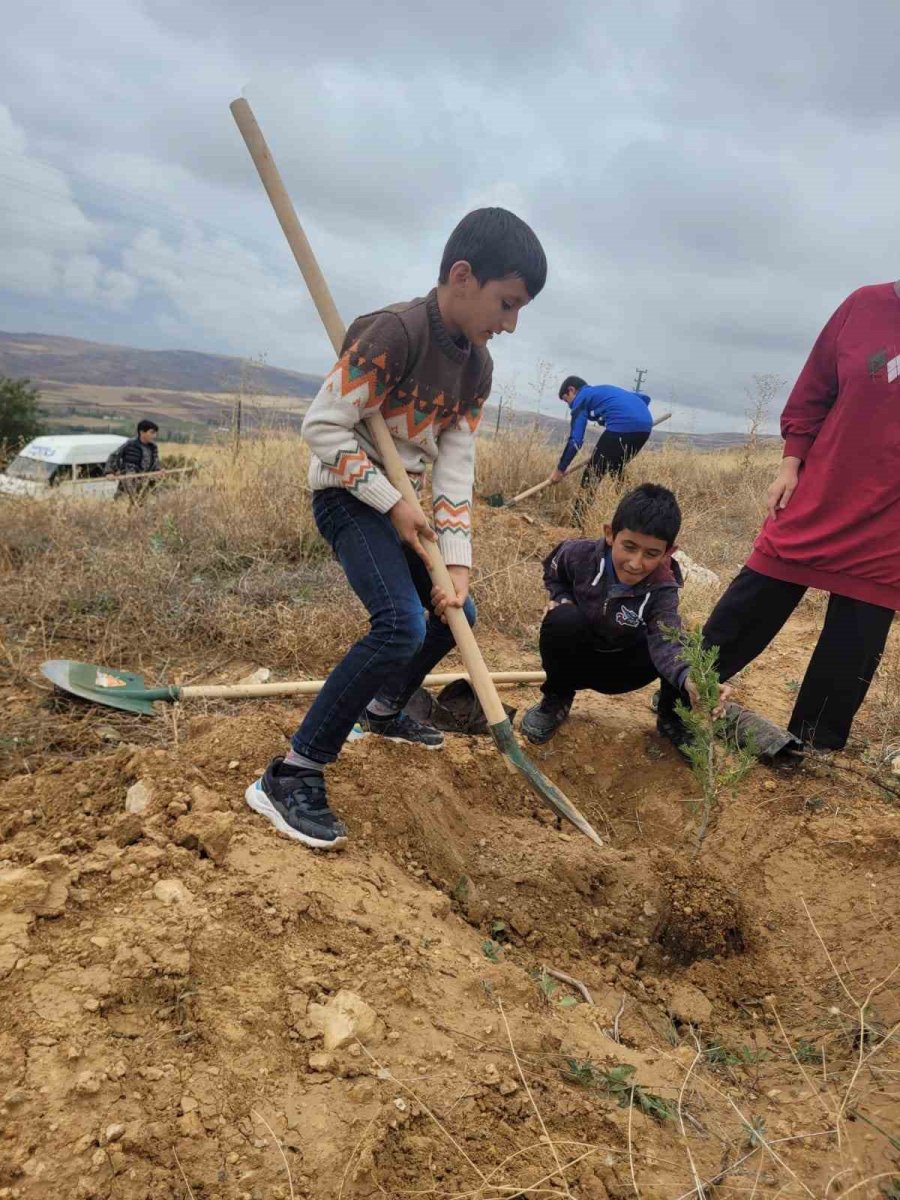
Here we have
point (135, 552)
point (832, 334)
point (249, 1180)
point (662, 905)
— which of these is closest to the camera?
point (249, 1180)

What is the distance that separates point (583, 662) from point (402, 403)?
133cm

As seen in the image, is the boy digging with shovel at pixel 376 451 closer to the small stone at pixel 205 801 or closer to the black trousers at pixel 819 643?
the small stone at pixel 205 801

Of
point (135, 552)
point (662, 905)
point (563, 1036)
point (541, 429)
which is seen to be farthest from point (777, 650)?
point (541, 429)

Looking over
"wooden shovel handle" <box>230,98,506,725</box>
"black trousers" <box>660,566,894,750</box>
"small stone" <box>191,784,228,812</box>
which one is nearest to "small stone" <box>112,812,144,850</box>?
"small stone" <box>191,784,228,812</box>

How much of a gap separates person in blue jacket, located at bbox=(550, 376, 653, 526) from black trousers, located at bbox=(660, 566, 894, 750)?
419 centimetres

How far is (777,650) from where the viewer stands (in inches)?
171

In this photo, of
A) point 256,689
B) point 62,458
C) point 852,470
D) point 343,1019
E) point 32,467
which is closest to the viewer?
point 343,1019

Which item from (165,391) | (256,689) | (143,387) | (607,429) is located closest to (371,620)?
Answer: (256,689)

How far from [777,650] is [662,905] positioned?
8.79ft

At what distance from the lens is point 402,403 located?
2.09 meters

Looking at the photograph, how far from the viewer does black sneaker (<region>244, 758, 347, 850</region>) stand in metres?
1.92

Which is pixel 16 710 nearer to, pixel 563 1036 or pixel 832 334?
pixel 563 1036

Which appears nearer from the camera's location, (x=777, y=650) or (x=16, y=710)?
(x=16, y=710)

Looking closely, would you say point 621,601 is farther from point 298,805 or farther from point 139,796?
point 139,796
